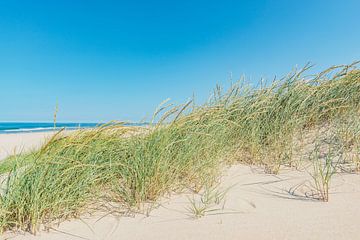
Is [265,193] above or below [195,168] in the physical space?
below

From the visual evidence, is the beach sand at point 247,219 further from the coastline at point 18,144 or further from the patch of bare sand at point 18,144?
the patch of bare sand at point 18,144

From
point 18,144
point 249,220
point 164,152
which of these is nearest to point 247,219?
point 249,220

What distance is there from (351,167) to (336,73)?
1788mm

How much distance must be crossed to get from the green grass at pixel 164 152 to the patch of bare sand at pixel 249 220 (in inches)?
6.8

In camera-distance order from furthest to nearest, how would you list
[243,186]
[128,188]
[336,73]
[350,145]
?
1. [336,73]
2. [350,145]
3. [243,186]
4. [128,188]

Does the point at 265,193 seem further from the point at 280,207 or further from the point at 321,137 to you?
the point at 321,137

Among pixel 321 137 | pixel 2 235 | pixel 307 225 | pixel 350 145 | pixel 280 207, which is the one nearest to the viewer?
pixel 307 225

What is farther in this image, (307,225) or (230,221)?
(230,221)


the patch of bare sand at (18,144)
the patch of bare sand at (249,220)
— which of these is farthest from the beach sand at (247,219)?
the patch of bare sand at (18,144)

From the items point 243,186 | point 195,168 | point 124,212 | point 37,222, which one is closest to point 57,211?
point 37,222

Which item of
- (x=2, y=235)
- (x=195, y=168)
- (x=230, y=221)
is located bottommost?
(x=2, y=235)

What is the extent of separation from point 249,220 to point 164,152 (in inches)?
38.9

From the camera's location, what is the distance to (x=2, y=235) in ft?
5.35

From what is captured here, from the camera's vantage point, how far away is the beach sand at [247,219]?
1.48 meters
